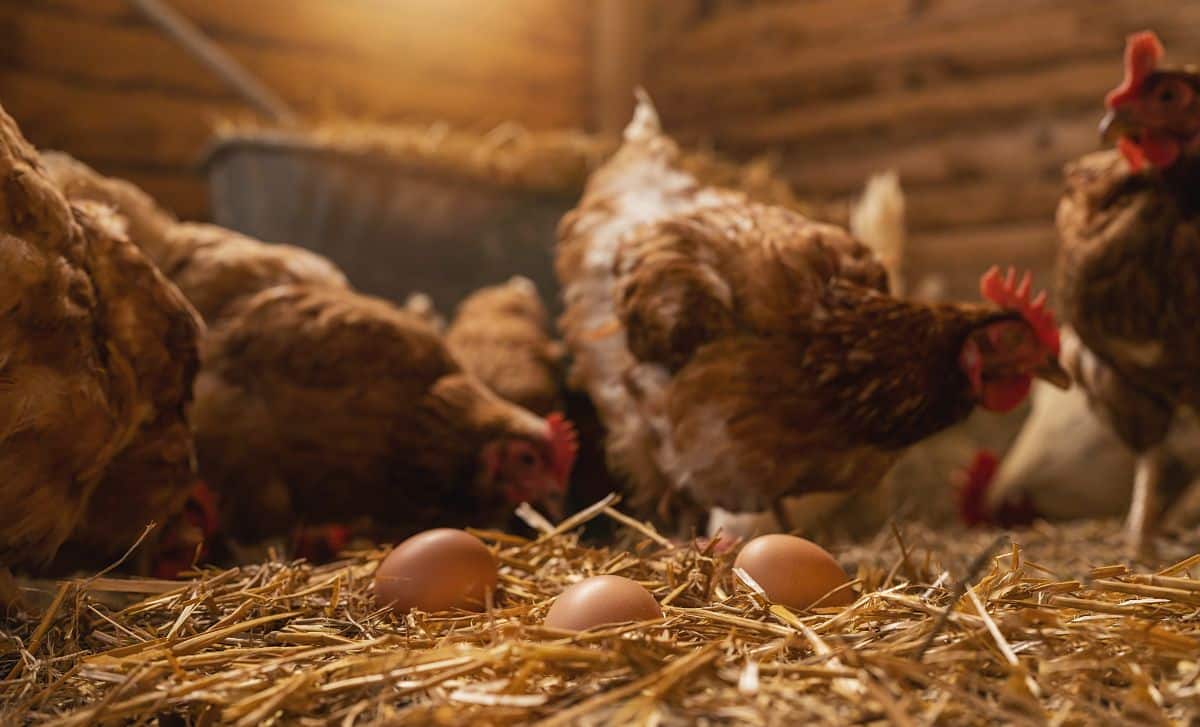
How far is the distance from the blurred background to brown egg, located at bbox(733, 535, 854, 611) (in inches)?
133

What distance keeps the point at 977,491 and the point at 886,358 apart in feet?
5.08

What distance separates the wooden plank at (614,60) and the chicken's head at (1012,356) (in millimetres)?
4377

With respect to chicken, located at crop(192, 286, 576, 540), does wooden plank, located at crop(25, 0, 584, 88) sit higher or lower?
higher

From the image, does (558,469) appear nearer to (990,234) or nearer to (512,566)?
(512,566)

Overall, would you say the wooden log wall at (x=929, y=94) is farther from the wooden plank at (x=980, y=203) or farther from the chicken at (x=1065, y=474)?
the chicken at (x=1065, y=474)

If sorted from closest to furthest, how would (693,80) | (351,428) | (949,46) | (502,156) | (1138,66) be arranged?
(1138,66) < (351,428) < (502,156) < (949,46) < (693,80)

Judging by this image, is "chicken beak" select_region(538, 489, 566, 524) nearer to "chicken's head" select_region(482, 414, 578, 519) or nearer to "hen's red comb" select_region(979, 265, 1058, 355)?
"chicken's head" select_region(482, 414, 578, 519)

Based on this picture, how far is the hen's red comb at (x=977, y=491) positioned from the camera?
3146 mm

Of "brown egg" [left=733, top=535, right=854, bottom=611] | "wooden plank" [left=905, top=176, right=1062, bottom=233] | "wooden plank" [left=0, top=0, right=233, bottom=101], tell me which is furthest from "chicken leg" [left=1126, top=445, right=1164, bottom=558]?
"wooden plank" [left=0, top=0, right=233, bottom=101]

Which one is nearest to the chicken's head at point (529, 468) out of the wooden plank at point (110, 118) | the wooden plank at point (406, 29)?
the wooden plank at point (110, 118)

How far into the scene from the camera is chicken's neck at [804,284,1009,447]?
6.14ft

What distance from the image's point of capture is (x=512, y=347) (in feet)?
Result: 9.32

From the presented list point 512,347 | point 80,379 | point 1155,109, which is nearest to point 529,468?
point 512,347

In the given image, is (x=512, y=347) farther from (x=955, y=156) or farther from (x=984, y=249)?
(x=955, y=156)
